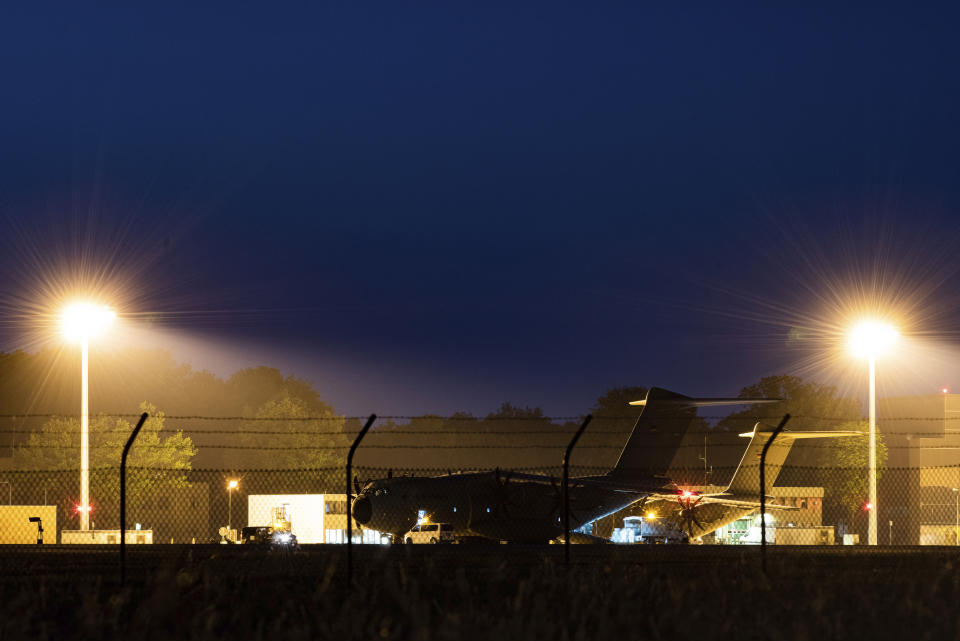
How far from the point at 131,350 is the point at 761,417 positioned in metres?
67.9

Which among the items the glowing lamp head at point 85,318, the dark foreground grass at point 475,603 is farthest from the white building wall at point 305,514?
the dark foreground grass at point 475,603

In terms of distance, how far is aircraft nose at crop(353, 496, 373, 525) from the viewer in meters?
41.0

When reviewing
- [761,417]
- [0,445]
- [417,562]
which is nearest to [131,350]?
[0,445]

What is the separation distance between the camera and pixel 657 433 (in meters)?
49.5

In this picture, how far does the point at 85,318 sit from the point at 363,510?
17373 millimetres

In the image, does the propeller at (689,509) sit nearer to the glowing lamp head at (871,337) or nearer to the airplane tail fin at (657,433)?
the airplane tail fin at (657,433)

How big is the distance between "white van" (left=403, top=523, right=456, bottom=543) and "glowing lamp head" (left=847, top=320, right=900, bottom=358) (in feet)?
74.8

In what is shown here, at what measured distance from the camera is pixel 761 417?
126m

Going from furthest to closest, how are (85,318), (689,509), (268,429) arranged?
(268,429) < (85,318) < (689,509)

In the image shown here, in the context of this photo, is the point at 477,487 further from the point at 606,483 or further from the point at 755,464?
the point at 755,464

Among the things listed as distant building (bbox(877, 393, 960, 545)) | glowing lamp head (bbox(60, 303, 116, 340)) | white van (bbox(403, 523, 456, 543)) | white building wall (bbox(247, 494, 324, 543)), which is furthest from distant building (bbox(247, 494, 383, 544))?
distant building (bbox(877, 393, 960, 545))

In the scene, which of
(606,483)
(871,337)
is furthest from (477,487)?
(871,337)

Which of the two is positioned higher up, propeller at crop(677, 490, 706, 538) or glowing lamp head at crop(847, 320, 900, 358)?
glowing lamp head at crop(847, 320, 900, 358)

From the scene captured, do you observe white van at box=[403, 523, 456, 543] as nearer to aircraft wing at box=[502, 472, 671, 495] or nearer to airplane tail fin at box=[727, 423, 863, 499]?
aircraft wing at box=[502, 472, 671, 495]
